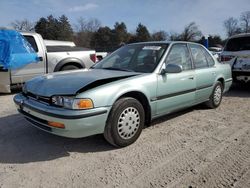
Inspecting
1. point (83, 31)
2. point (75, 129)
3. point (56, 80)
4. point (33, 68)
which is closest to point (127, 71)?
point (56, 80)

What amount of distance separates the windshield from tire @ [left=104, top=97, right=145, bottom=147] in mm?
739

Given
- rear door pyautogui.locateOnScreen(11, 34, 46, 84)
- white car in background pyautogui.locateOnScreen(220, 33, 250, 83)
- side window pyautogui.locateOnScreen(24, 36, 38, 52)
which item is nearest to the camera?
rear door pyautogui.locateOnScreen(11, 34, 46, 84)

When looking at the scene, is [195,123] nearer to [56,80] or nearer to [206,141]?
[206,141]

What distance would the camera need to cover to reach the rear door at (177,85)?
398cm

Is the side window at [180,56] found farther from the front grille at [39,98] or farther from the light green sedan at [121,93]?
the front grille at [39,98]

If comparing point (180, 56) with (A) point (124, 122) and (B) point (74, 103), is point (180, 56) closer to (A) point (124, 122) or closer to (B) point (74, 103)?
(A) point (124, 122)

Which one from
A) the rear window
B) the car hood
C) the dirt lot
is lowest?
the dirt lot

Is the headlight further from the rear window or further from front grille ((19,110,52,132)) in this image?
the rear window

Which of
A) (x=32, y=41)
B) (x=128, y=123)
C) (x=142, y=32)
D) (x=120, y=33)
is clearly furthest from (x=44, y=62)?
(x=142, y=32)

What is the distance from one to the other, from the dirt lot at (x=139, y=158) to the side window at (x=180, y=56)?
108 cm

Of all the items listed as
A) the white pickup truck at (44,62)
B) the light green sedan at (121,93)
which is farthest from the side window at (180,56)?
the white pickup truck at (44,62)

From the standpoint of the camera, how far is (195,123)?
4582 mm

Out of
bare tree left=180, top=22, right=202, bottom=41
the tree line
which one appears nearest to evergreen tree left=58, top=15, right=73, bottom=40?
the tree line

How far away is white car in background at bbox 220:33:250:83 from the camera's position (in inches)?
280
